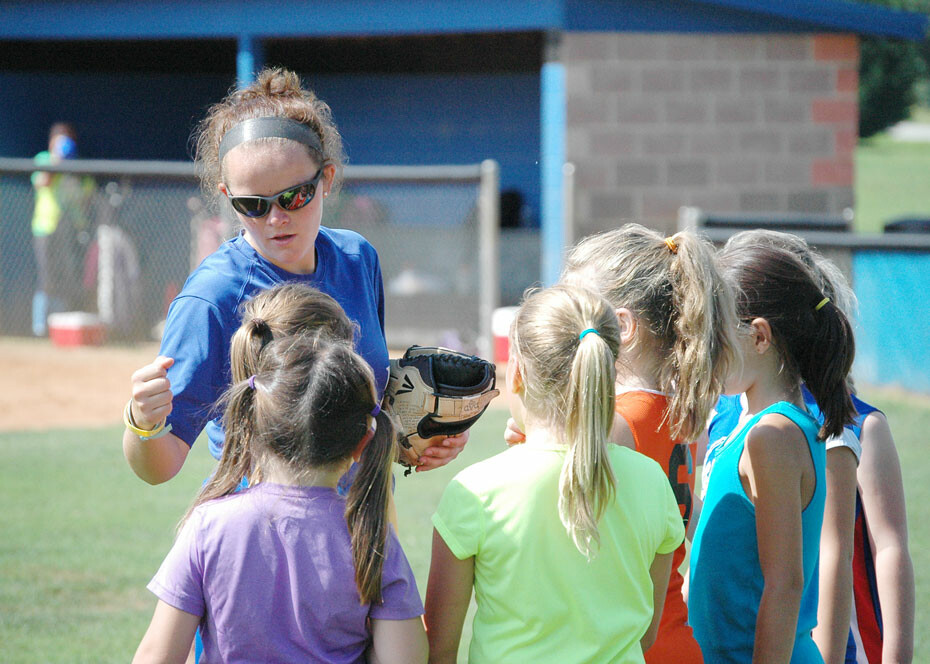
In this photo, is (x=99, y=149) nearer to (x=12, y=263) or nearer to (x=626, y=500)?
(x=12, y=263)

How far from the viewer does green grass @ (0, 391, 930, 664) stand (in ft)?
14.1

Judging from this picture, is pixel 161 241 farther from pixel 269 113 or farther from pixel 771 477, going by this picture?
pixel 771 477

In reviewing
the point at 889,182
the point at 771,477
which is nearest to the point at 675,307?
the point at 771,477

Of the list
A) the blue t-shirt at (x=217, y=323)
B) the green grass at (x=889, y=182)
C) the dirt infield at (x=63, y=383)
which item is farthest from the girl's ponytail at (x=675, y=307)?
the green grass at (x=889, y=182)

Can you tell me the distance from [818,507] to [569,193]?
352 inches

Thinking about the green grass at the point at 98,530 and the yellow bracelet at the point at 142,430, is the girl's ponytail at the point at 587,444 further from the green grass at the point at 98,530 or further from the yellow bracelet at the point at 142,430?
the green grass at the point at 98,530

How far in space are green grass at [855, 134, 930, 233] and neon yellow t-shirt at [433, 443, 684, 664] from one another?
23940mm

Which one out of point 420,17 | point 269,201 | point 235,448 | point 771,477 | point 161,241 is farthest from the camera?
point 420,17

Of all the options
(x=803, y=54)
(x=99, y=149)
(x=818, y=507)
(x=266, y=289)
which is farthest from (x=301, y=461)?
(x=99, y=149)

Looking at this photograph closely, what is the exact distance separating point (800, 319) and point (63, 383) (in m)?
9.08

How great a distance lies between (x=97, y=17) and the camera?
42.8 feet

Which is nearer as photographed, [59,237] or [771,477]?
[771,477]

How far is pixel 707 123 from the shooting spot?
11289 mm

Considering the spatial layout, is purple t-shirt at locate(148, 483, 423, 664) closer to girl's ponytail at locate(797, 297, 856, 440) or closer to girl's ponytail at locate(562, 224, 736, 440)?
girl's ponytail at locate(562, 224, 736, 440)
